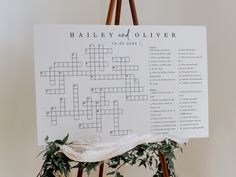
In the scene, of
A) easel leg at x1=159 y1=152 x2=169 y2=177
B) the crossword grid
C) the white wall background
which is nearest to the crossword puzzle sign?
the crossword grid

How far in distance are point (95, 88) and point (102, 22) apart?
0.77 m

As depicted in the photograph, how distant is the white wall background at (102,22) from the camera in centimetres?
144

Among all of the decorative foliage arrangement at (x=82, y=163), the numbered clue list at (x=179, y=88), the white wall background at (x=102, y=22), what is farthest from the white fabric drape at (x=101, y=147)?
the white wall background at (x=102, y=22)

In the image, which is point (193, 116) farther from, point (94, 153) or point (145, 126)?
point (94, 153)

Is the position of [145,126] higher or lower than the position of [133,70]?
lower

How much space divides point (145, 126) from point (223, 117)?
0.56 meters

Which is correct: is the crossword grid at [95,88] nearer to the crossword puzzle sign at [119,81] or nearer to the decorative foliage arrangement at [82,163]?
the crossword puzzle sign at [119,81]

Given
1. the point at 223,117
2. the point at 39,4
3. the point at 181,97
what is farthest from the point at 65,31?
the point at 223,117

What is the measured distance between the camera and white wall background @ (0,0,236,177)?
1.44 m

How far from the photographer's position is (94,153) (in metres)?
1.11

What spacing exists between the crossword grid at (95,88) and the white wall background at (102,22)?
1.10 ft

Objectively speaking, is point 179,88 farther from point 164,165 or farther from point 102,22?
point 102,22

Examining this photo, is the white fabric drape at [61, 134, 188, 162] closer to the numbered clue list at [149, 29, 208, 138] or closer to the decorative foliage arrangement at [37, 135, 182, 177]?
the decorative foliage arrangement at [37, 135, 182, 177]

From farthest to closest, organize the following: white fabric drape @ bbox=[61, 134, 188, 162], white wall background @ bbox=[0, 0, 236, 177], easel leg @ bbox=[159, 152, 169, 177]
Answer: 1. white wall background @ bbox=[0, 0, 236, 177]
2. easel leg @ bbox=[159, 152, 169, 177]
3. white fabric drape @ bbox=[61, 134, 188, 162]
